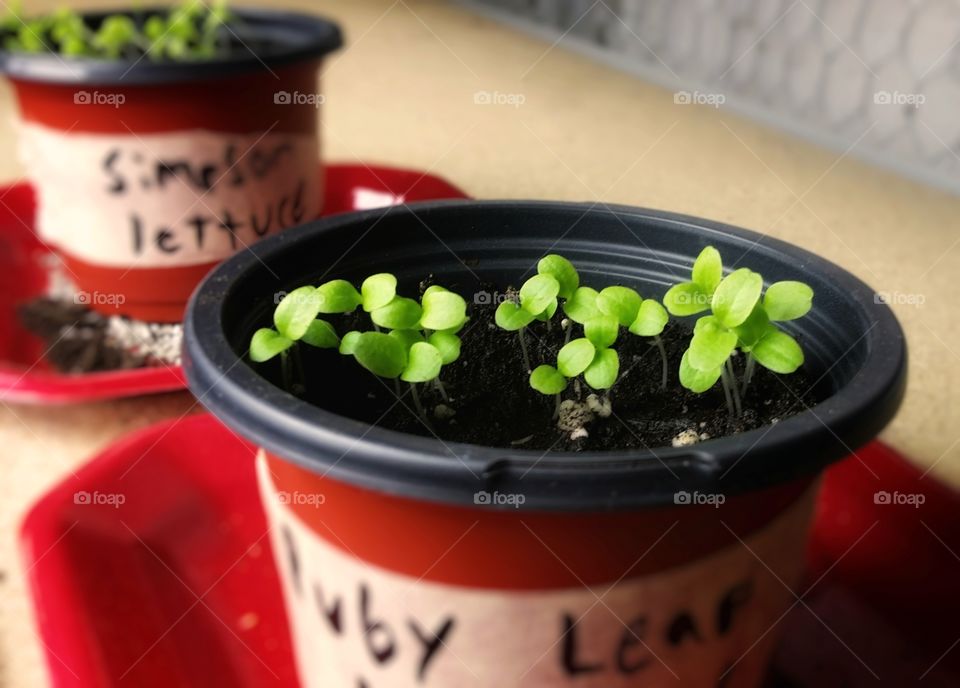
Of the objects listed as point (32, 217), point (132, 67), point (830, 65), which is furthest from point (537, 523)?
point (830, 65)

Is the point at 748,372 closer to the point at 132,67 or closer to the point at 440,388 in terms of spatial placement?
the point at 440,388

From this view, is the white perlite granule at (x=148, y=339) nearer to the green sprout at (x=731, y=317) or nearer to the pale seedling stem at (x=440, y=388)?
the pale seedling stem at (x=440, y=388)

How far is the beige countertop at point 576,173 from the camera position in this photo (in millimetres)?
881

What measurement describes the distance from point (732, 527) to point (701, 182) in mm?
608

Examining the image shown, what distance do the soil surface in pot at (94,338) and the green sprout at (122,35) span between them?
1.06ft

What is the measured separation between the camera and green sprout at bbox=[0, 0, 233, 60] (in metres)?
1.14

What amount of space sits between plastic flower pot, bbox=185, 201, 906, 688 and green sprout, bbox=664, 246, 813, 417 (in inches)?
Answer: 1.3

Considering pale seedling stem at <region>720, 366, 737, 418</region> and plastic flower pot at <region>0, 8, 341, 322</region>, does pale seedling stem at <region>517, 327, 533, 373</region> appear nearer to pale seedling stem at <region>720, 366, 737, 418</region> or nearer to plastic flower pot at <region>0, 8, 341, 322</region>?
pale seedling stem at <region>720, 366, 737, 418</region>

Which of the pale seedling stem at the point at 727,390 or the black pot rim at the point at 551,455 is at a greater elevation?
the black pot rim at the point at 551,455

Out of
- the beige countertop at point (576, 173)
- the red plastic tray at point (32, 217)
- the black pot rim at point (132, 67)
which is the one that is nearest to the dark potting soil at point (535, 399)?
the beige countertop at point (576, 173)

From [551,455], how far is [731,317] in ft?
0.44

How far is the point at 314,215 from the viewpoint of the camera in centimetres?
114

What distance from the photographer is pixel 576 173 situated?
140cm

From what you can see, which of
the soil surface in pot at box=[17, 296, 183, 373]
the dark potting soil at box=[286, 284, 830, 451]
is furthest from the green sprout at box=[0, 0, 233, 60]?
the dark potting soil at box=[286, 284, 830, 451]
